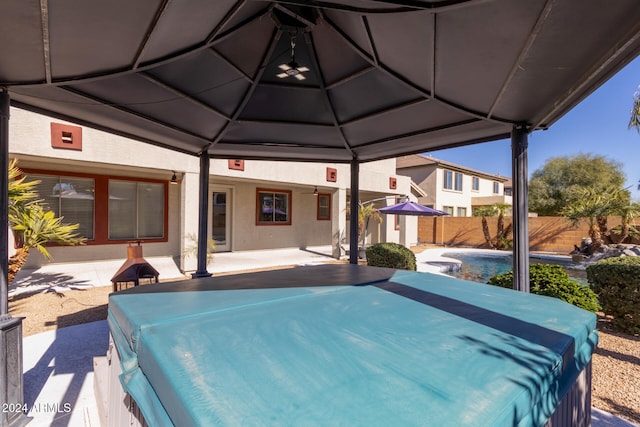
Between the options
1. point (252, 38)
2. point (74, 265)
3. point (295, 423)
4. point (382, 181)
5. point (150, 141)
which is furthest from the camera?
point (382, 181)

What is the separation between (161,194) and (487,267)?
13204mm

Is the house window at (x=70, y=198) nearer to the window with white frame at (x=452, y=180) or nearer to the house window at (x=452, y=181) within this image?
the window with white frame at (x=452, y=180)

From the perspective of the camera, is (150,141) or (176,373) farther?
(150,141)

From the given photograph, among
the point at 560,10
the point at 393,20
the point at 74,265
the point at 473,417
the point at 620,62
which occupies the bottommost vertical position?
the point at 74,265

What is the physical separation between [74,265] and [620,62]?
1224cm

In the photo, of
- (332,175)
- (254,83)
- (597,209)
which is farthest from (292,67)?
(597,209)

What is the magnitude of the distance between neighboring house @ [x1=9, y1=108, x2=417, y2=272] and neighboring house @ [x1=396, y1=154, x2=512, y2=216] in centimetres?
977

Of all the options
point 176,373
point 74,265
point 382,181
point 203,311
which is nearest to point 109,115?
point 203,311

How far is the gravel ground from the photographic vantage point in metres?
3.20

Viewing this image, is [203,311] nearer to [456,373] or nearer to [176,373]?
[176,373]

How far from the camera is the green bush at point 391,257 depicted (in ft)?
27.7

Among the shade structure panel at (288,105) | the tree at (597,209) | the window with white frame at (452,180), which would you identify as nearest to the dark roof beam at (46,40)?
the shade structure panel at (288,105)

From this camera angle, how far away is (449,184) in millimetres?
A: 26609

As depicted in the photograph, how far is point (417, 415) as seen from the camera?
3.87 ft
